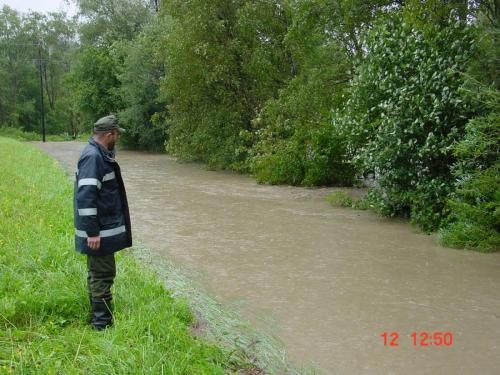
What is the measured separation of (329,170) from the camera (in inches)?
696

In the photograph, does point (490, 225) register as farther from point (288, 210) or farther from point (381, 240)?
point (288, 210)

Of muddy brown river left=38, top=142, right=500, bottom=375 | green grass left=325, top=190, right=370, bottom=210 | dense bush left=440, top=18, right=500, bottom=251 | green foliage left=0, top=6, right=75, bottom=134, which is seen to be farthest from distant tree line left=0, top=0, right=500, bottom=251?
green foliage left=0, top=6, right=75, bottom=134

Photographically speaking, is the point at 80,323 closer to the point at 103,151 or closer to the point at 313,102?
the point at 103,151

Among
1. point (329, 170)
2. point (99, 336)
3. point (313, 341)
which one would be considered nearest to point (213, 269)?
point (313, 341)

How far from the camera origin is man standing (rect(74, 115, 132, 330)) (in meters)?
4.78

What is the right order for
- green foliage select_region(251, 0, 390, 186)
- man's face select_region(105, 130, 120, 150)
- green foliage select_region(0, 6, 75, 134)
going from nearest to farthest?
A: 1. man's face select_region(105, 130, 120, 150)
2. green foliage select_region(251, 0, 390, 186)
3. green foliage select_region(0, 6, 75, 134)

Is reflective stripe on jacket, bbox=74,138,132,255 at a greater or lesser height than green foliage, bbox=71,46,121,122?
lesser

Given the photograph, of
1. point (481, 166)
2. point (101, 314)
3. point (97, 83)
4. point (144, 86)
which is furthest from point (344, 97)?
point (97, 83)

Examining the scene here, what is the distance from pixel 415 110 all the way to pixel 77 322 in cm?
787

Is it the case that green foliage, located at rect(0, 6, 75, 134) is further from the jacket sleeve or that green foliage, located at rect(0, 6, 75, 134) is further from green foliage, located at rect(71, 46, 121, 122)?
the jacket sleeve

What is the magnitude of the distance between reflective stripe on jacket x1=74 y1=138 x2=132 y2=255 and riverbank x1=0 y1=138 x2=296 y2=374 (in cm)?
76

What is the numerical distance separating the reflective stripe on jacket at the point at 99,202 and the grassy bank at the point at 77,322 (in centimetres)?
76

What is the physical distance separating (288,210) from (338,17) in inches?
215
